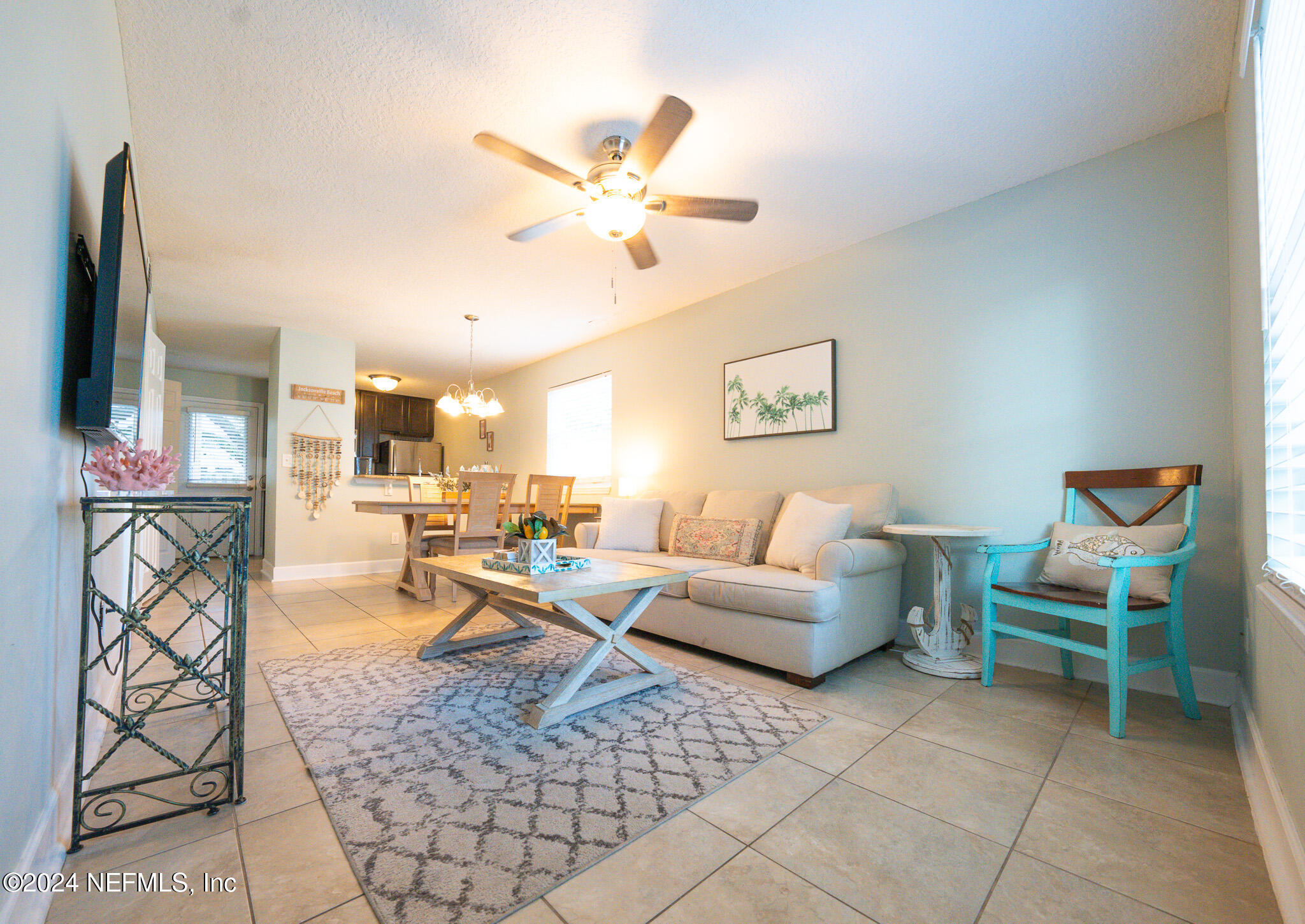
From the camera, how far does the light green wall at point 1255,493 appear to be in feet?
3.84

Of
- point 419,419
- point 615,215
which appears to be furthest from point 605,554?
point 419,419

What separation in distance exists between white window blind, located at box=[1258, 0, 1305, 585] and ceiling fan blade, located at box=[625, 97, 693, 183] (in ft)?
5.00

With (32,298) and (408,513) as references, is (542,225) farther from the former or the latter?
(408,513)

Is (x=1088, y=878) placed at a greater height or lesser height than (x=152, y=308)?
lesser

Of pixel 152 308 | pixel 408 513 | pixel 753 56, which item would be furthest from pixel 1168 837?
pixel 152 308

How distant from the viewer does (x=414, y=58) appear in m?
2.07

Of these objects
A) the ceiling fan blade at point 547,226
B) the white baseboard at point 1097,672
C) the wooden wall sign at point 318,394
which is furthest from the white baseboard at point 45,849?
the wooden wall sign at point 318,394

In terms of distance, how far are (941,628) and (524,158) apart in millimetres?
2920

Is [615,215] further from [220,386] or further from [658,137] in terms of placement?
[220,386]

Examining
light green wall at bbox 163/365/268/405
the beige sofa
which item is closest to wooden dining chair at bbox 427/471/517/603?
the beige sofa

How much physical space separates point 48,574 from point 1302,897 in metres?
2.68

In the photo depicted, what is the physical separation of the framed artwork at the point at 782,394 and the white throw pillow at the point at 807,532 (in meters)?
0.81

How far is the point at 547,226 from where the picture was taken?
2609 mm

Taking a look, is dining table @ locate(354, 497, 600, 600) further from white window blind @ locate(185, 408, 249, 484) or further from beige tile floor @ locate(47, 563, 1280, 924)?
white window blind @ locate(185, 408, 249, 484)
